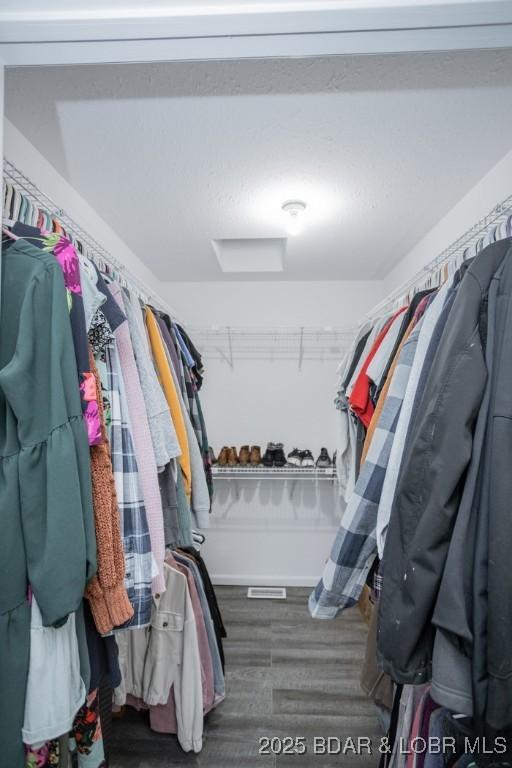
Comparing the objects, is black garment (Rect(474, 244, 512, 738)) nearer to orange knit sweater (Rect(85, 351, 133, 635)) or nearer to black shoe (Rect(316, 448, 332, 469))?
orange knit sweater (Rect(85, 351, 133, 635))

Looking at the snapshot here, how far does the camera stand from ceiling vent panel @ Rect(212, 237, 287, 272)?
2.74 meters

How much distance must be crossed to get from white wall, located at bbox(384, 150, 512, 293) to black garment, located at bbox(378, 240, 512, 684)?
1.16m

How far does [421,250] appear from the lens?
2.45 m

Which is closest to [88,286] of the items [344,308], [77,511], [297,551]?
[77,511]

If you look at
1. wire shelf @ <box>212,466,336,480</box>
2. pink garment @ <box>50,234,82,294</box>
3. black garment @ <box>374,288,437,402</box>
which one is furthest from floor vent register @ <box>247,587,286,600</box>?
pink garment @ <box>50,234,82,294</box>

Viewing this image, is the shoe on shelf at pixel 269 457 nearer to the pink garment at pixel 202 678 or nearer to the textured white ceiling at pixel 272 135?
the pink garment at pixel 202 678

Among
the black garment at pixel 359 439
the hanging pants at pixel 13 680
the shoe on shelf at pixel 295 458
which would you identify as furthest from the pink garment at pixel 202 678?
the shoe on shelf at pixel 295 458

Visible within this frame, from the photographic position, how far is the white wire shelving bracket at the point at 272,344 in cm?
328

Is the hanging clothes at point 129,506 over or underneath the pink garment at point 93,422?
underneath

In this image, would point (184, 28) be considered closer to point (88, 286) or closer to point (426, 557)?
point (88, 286)

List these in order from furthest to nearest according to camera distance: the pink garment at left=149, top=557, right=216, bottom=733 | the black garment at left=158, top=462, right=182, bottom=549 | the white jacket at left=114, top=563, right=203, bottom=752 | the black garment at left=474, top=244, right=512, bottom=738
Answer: the pink garment at left=149, top=557, right=216, bottom=733
the white jacket at left=114, top=563, right=203, bottom=752
the black garment at left=158, top=462, right=182, bottom=549
the black garment at left=474, top=244, right=512, bottom=738

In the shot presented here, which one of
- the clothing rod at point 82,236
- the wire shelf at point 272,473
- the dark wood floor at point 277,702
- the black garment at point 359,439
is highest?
the clothing rod at point 82,236

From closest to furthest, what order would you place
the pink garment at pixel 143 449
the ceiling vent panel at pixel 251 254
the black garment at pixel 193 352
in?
the pink garment at pixel 143 449 < the black garment at pixel 193 352 < the ceiling vent panel at pixel 251 254

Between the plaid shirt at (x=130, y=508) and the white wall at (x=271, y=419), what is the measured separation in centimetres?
230
